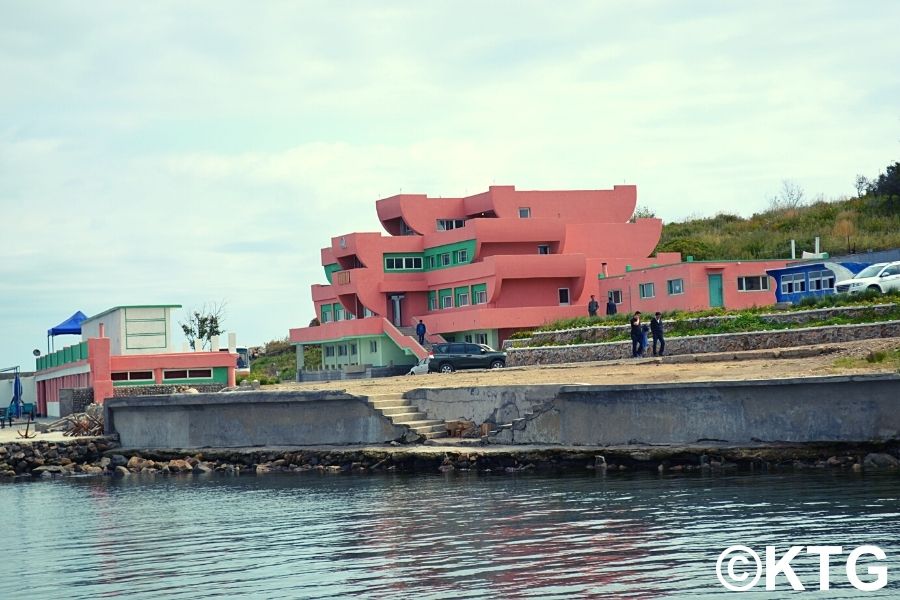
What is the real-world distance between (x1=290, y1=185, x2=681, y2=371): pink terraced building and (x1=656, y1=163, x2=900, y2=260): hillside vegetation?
8.05m

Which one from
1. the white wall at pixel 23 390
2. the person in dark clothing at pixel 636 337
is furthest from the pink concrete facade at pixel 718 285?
the white wall at pixel 23 390

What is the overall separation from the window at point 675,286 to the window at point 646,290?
1540mm

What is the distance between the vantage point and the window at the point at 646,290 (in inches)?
2435

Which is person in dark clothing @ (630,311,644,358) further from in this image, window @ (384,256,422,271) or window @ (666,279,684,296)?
window @ (384,256,422,271)

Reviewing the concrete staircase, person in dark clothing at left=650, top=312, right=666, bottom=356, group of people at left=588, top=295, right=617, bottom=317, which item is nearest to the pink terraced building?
group of people at left=588, top=295, right=617, bottom=317

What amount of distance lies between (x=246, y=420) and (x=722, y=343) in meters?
15.9

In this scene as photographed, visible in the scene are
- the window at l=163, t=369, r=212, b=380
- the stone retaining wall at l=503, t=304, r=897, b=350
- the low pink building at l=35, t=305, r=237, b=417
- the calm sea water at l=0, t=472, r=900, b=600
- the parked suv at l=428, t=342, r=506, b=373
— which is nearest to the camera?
the calm sea water at l=0, t=472, r=900, b=600

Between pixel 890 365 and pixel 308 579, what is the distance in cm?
1784

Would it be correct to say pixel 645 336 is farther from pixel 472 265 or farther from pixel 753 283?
pixel 472 265

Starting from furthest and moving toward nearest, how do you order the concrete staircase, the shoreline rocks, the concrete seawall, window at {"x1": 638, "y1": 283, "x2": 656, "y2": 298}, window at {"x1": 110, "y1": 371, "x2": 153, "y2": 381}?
1. window at {"x1": 638, "y1": 283, "x2": 656, "y2": 298}
2. window at {"x1": 110, "y1": 371, "x2": 153, "y2": 381}
3. the concrete seawall
4. the concrete staircase
5. the shoreline rocks

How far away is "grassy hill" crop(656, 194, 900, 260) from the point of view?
249ft

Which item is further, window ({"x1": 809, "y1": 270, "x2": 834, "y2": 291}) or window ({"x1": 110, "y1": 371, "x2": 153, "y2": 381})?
window ({"x1": 110, "y1": 371, "x2": 153, "y2": 381})

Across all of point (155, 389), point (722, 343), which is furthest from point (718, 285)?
point (155, 389)

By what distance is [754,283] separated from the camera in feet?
193
